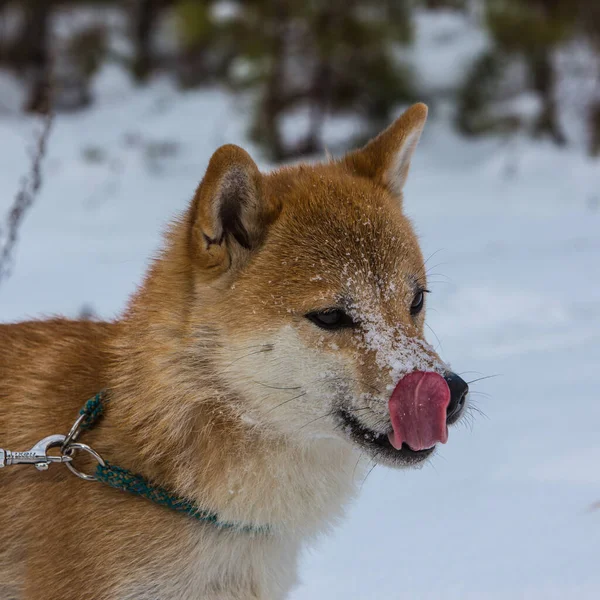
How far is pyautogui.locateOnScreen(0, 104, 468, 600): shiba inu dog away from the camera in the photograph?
7.88 ft

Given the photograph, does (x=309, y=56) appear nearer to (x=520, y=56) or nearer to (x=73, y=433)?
(x=520, y=56)

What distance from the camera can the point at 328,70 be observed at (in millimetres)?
10109

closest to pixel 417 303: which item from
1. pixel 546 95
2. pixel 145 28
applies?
pixel 546 95

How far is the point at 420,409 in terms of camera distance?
233 centimetres

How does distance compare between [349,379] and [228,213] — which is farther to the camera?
[228,213]

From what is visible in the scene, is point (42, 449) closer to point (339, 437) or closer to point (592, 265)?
point (339, 437)

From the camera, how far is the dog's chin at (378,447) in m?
2.41

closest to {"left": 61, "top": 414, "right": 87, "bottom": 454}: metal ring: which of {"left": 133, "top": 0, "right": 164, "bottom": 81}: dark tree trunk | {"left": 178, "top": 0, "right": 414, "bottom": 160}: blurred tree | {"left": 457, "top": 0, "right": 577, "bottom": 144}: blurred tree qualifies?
{"left": 178, "top": 0, "right": 414, "bottom": 160}: blurred tree

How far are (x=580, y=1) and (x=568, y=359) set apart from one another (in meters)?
6.73

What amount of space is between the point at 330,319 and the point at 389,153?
31.3 inches

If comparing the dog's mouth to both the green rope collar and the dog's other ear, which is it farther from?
the dog's other ear

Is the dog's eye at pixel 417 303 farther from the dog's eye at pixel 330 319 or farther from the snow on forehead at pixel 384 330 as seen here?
the dog's eye at pixel 330 319

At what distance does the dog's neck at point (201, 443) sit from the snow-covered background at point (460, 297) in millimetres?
483

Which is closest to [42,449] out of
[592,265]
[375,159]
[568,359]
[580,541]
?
[375,159]
